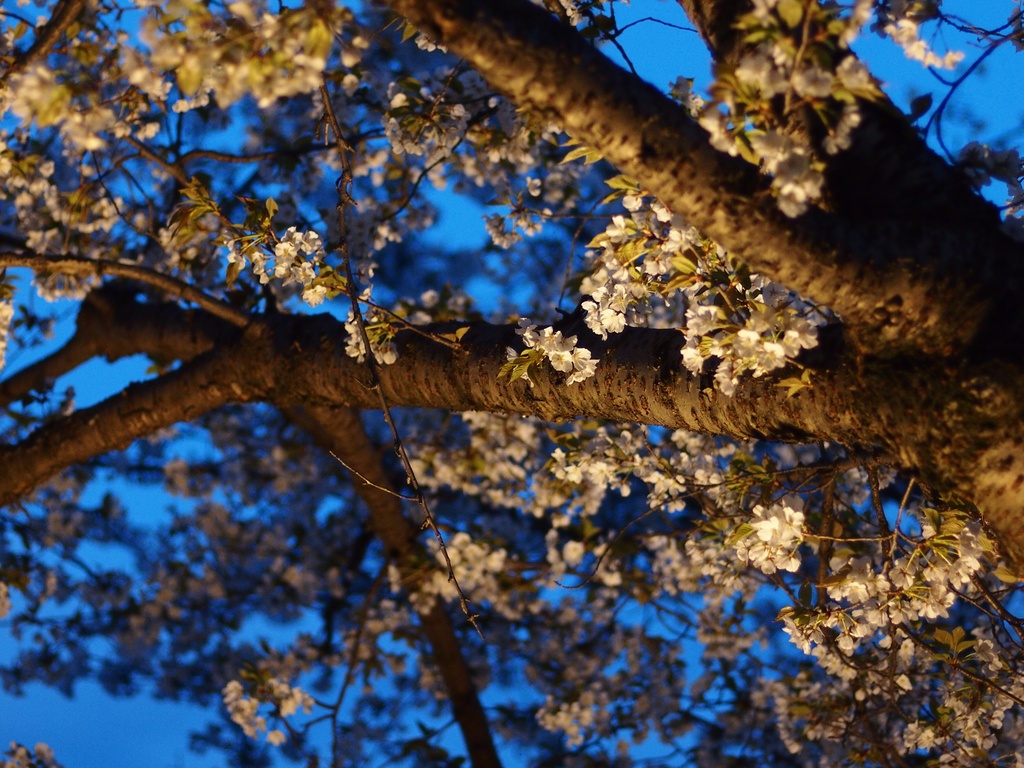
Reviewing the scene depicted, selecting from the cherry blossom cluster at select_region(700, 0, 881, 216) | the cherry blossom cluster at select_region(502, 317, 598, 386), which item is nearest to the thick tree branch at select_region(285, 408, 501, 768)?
the cherry blossom cluster at select_region(502, 317, 598, 386)

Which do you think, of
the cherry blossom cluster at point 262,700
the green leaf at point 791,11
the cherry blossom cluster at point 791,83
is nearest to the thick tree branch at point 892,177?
the cherry blossom cluster at point 791,83

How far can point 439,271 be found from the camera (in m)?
6.93

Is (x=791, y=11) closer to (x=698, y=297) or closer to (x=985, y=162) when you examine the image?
(x=985, y=162)

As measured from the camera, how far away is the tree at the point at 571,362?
1087 mm

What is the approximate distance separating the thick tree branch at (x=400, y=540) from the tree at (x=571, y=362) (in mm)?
18

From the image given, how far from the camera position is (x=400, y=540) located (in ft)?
11.5

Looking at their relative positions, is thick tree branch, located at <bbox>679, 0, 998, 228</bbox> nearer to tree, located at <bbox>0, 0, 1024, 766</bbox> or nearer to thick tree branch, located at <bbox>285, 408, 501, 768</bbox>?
tree, located at <bbox>0, 0, 1024, 766</bbox>

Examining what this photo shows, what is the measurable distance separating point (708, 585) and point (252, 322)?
1.75 metres

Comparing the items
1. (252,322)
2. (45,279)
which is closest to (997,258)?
(252,322)

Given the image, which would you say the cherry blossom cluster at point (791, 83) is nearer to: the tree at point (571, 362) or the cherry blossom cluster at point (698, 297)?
the tree at point (571, 362)

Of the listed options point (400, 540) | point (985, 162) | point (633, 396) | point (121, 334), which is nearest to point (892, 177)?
point (985, 162)

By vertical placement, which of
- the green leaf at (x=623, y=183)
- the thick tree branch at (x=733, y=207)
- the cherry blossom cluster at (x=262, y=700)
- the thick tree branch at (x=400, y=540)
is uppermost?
the thick tree branch at (x=400, y=540)

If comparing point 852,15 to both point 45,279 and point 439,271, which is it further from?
point 439,271

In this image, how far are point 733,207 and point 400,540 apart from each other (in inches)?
106
